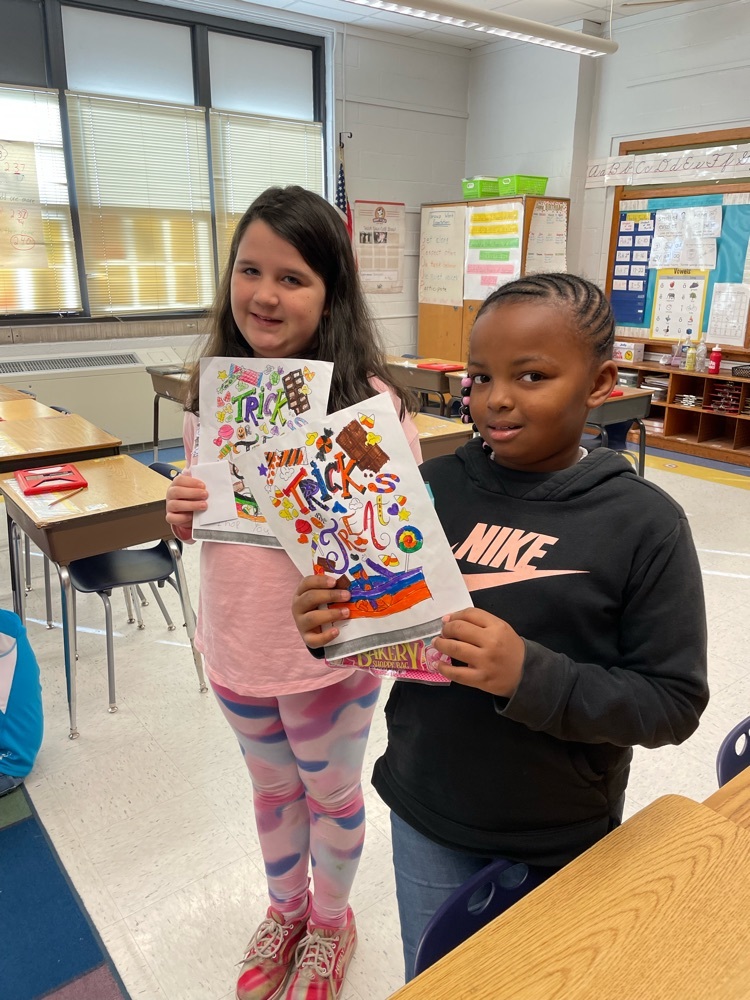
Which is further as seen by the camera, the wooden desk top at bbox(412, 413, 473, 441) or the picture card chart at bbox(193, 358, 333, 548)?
the wooden desk top at bbox(412, 413, 473, 441)

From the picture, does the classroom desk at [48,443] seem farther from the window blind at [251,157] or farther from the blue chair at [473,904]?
the window blind at [251,157]

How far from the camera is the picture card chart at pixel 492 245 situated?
5.69 meters

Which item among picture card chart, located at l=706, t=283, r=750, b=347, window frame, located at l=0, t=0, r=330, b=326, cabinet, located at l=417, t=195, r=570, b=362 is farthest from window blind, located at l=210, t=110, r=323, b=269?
picture card chart, located at l=706, t=283, r=750, b=347

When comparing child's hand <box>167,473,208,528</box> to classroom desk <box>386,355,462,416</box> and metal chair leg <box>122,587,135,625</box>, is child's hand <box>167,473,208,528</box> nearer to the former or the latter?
metal chair leg <box>122,587,135,625</box>

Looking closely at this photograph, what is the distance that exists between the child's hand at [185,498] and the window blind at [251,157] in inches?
192

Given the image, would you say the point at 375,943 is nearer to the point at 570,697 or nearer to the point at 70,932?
the point at 70,932

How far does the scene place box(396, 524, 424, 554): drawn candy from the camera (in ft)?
2.31

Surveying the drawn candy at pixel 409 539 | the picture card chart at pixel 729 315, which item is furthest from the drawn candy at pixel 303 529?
the picture card chart at pixel 729 315

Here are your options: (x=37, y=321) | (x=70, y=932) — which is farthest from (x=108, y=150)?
(x=70, y=932)

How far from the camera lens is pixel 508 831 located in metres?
0.77

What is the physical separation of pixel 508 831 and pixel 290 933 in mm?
790

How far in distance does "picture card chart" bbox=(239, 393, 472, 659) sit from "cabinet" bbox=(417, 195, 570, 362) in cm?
480

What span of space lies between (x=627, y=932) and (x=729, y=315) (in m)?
5.51

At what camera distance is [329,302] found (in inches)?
42.5
